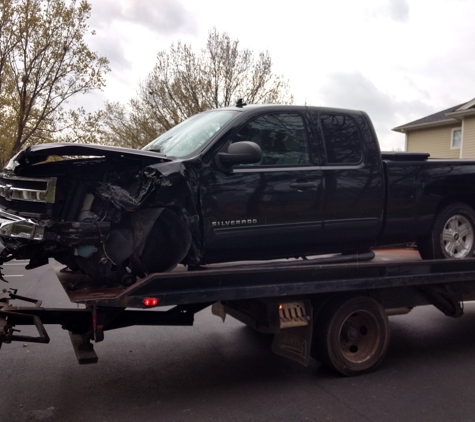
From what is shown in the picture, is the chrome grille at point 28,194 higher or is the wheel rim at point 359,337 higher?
the chrome grille at point 28,194

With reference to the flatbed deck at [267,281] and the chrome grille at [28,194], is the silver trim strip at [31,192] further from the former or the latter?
the flatbed deck at [267,281]

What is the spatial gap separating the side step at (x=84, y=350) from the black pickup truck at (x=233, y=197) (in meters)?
0.59

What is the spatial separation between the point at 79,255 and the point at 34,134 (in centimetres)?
2030

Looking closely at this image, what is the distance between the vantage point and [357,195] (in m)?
5.57

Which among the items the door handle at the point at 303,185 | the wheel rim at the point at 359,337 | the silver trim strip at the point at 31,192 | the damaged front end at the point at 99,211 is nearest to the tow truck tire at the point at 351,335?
the wheel rim at the point at 359,337

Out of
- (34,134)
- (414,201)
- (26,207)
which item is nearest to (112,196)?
(26,207)

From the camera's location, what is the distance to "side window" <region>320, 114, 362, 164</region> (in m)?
5.59

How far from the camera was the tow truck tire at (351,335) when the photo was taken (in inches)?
209

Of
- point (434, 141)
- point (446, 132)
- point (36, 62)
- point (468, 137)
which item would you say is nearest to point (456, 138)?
point (446, 132)

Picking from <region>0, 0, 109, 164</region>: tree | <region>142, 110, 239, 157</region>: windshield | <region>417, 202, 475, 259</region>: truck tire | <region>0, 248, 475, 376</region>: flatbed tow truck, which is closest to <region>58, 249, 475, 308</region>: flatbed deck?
<region>0, 248, 475, 376</region>: flatbed tow truck

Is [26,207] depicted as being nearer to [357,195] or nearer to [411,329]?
[357,195]

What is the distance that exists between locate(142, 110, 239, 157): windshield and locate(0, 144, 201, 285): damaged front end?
0.48 meters

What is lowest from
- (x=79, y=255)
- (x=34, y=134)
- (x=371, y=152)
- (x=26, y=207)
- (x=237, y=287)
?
(x=237, y=287)

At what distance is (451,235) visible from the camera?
20.5ft
